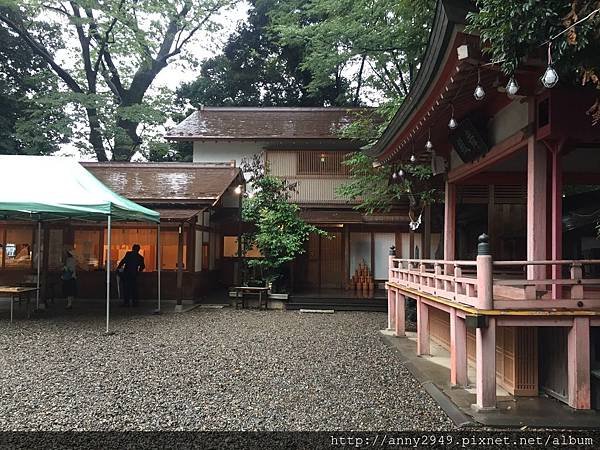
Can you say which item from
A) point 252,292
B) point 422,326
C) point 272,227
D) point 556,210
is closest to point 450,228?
point 422,326

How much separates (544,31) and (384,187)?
8.59m

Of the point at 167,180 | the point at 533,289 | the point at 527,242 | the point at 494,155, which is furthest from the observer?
the point at 167,180

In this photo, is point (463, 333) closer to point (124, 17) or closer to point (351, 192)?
point (351, 192)

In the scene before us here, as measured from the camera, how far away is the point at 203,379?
5.41 m

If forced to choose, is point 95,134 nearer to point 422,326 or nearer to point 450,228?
point 450,228

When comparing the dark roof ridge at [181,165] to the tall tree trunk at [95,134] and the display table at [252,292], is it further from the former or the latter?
the tall tree trunk at [95,134]

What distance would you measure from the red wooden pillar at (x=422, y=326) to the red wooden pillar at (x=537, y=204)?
2.08 m

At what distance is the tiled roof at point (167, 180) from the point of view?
40.6 feet

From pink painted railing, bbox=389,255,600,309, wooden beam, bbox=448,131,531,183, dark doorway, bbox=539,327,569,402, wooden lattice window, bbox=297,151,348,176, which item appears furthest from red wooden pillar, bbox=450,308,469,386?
wooden lattice window, bbox=297,151,348,176

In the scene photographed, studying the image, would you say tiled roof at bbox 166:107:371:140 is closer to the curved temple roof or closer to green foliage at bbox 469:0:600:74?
the curved temple roof

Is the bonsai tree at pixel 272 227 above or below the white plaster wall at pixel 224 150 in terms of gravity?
below

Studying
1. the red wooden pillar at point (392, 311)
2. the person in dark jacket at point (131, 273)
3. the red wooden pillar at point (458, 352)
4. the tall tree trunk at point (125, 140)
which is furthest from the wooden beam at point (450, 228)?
the tall tree trunk at point (125, 140)

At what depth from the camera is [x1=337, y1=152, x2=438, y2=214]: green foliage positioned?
31.5 feet

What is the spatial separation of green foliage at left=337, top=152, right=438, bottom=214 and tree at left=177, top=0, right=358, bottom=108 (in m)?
11.2
